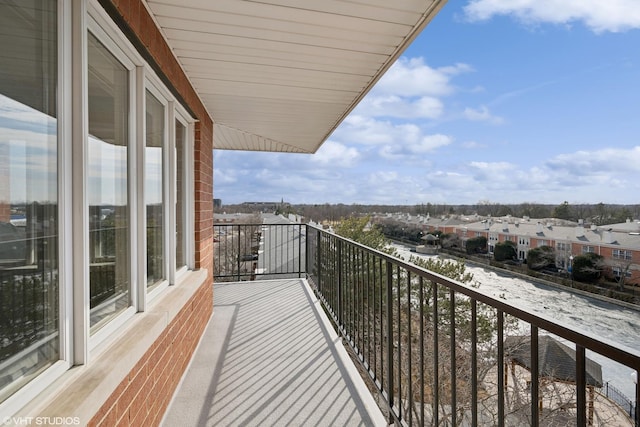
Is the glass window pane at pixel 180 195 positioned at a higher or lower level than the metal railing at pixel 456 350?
higher

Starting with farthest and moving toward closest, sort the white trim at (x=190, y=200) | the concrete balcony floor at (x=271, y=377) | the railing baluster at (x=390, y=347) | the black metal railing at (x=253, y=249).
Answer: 1. the black metal railing at (x=253, y=249)
2. the white trim at (x=190, y=200)
3. the concrete balcony floor at (x=271, y=377)
4. the railing baluster at (x=390, y=347)

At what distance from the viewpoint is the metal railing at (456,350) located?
0.92 metres

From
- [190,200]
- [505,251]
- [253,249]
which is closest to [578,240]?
[505,251]

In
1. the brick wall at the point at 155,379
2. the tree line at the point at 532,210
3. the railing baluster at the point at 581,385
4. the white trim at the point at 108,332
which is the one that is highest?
the tree line at the point at 532,210

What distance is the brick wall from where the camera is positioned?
4.67ft

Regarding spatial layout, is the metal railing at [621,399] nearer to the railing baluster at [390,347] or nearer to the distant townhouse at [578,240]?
the railing baluster at [390,347]

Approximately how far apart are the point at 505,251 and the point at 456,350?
15.2ft

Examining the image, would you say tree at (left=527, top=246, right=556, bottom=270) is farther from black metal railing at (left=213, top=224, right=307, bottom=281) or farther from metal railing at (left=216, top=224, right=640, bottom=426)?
black metal railing at (left=213, top=224, right=307, bottom=281)

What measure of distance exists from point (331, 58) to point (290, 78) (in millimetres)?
472

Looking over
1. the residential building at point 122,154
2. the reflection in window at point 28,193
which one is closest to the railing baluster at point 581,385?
the residential building at point 122,154

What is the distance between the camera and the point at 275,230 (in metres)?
7.33

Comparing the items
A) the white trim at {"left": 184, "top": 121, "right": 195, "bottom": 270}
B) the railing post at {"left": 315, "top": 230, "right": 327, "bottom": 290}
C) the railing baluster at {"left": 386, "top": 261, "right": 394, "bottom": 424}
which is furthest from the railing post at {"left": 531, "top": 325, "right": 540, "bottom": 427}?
the railing post at {"left": 315, "top": 230, "right": 327, "bottom": 290}

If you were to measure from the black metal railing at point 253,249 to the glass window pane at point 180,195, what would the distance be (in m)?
2.67

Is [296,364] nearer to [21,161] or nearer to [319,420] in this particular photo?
[319,420]
